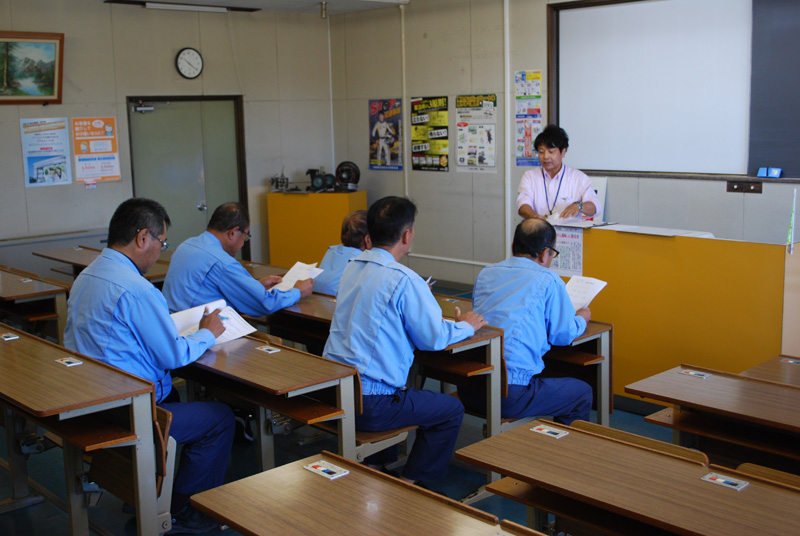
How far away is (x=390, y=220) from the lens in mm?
3344

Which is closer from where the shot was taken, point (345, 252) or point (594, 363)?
point (594, 363)

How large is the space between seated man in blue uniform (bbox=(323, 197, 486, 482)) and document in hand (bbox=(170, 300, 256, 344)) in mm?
507

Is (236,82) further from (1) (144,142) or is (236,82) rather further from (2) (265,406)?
(2) (265,406)

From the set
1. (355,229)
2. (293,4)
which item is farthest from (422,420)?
(293,4)

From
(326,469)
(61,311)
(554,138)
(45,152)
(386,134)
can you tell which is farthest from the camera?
(386,134)

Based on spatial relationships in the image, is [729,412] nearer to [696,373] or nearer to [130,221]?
[696,373]

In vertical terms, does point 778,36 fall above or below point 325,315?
above

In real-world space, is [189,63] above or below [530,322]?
above

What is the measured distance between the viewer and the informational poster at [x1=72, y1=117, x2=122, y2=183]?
25.3 feet

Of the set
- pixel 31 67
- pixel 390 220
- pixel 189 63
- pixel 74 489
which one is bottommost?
pixel 74 489

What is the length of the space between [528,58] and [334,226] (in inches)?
109

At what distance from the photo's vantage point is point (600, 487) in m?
2.07

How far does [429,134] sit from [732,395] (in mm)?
6114

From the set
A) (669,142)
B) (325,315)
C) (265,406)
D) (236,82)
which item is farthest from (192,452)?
(236,82)
